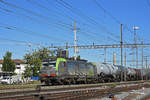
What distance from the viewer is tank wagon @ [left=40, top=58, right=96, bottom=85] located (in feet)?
98.0

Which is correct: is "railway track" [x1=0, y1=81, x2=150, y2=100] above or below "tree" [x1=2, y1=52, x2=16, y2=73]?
below

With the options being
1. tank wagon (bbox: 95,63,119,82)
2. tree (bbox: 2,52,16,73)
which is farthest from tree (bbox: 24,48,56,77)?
tree (bbox: 2,52,16,73)

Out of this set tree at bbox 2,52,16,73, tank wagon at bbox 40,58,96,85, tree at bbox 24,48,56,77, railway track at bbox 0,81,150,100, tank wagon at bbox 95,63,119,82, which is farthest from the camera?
tree at bbox 2,52,16,73

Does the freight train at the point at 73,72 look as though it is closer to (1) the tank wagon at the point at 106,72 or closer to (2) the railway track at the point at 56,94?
(1) the tank wagon at the point at 106,72

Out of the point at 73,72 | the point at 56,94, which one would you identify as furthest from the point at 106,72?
the point at 56,94

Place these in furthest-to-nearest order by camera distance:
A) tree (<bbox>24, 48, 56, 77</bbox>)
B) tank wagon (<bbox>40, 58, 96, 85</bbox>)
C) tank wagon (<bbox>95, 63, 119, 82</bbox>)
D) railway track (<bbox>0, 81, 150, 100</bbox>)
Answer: tree (<bbox>24, 48, 56, 77</bbox>), tank wagon (<bbox>95, 63, 119, 82</bbox>), tank wagon (<bbox>40, 58, 96, 85</bbox>), railway track (<bbox>0, 81, 150, 100</bbox>)

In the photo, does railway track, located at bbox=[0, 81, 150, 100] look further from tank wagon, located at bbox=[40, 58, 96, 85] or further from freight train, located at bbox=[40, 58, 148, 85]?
freight train, located at bbox=[40, 58, 148, 85]

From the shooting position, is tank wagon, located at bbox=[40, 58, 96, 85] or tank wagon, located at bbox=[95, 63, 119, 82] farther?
tank wagon, located at bbox=[95, 63, 119, 82]

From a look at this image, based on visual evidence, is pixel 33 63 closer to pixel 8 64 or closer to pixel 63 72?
pixel 63 72

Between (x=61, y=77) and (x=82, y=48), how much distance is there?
3172 cm

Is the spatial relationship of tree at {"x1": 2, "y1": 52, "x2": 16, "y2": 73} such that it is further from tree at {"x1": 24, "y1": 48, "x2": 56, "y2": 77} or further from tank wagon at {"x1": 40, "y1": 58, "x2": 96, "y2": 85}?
tank wagon at {"x1": 40, "y1": 58, "x2": 96, "y2": 85}

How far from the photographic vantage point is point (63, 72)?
3083cm

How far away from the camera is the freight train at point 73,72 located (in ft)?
98.3

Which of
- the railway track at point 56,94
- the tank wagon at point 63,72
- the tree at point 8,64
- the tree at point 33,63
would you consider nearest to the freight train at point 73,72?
the tank wagon at point 63,72
